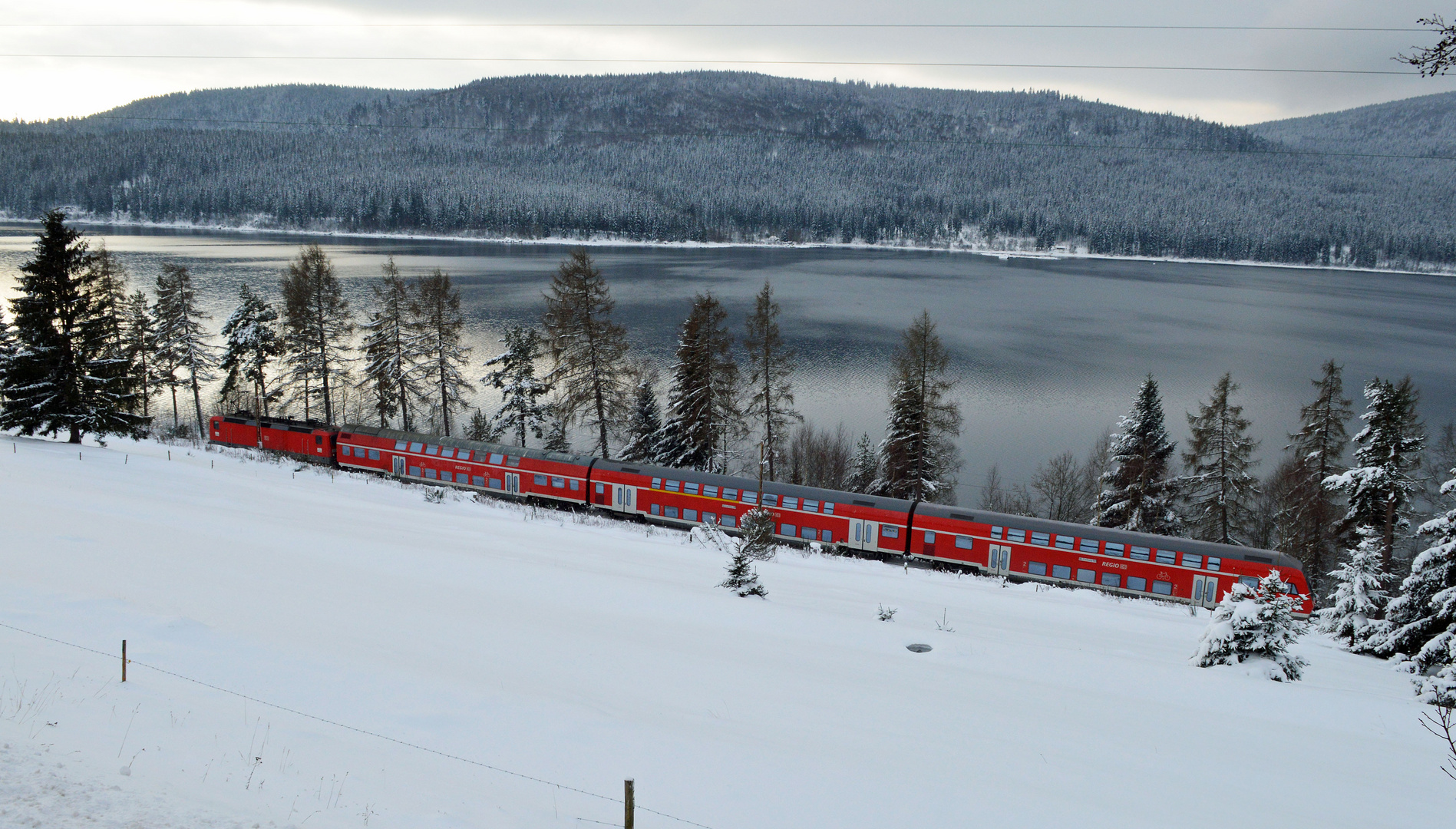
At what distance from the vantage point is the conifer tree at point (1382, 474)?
2766 cm

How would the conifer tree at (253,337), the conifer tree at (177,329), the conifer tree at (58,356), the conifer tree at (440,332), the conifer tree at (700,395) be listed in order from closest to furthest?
the conifer tree at (58,356) < the conifer tree at (700,395) < the conifer tree at (440,332) < the conifer tree at (253,337) < the conifer tree at (177,329)

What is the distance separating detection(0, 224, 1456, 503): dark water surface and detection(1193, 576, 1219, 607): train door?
20.9m

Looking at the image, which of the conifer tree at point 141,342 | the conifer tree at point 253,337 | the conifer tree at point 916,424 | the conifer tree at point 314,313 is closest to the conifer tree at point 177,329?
the conifer tree at point 141,342

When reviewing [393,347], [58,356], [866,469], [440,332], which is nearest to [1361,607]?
[866,469]

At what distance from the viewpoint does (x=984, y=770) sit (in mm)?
9281

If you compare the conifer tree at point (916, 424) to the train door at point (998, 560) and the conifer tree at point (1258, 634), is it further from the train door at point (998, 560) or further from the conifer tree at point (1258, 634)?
the conifer tree at point (1258, 634)

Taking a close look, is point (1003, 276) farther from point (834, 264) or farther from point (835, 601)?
point (835, 601)

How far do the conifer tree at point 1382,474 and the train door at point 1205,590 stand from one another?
279 inches

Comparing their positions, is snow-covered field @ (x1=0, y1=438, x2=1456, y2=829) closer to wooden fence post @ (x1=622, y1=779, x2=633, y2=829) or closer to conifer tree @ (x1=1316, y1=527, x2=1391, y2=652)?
wooden fence post @ (x1=622, y1=779, x2=633, y2=829)

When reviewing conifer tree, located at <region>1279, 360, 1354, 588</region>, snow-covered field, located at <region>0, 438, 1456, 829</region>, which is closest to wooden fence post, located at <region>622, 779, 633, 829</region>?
snow-covered field, located at <region>0, 438, 1456, 829</region>

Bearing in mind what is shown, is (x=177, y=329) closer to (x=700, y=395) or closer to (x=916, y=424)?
(x=700, y=395)

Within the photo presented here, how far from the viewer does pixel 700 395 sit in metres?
38.6

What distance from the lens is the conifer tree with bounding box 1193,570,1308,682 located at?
12.9 m

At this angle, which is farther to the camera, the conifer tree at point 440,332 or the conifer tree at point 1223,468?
the conifer tree at point 440,332
